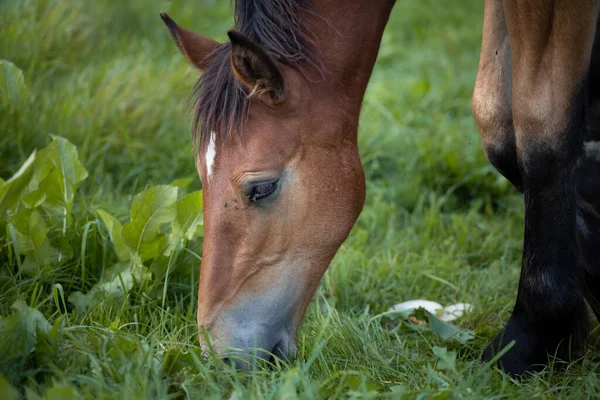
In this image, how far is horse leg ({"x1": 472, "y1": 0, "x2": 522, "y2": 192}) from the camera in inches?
105

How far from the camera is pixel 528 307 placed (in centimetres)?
241

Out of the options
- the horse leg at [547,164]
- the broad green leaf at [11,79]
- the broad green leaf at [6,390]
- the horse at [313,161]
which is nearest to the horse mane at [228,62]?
the horse at [313,161]

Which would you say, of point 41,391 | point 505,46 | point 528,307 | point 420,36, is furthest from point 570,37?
point 420,36

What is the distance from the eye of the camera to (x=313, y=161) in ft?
7.67

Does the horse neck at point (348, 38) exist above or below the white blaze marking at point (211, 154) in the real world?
above

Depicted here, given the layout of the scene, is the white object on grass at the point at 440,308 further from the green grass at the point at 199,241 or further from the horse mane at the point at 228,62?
the horse mane at the point at 228,62

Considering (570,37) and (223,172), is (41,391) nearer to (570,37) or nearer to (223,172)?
(223,172)

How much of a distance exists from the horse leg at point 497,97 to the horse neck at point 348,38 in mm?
476

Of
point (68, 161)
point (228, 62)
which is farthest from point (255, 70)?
point (68, 161)

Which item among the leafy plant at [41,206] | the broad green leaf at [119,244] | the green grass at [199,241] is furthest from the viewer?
the broad green leaf at [119,244]

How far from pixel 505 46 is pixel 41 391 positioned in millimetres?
2036

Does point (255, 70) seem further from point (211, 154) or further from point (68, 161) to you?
point (68, 161)

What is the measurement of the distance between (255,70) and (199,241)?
37.0 inches

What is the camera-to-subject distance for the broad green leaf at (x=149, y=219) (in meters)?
2.71
